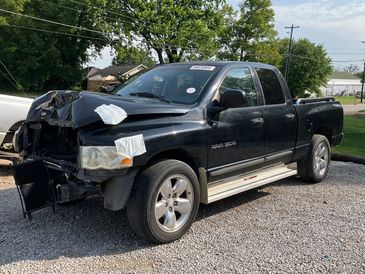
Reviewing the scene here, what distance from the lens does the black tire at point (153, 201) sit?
4.21 meters

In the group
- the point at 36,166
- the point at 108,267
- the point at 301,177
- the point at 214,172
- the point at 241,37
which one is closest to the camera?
the point at 108,267

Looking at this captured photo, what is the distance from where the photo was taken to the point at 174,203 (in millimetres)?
4566

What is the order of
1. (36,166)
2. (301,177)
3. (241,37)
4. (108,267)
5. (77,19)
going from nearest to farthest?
(108,267)
(36,166)
(301,177)
(77,19)
(241,37)

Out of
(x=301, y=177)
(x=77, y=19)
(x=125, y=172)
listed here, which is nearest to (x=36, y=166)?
(x=125, y=172)

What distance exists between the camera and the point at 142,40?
38469mm

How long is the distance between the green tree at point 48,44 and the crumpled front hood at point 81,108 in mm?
37810

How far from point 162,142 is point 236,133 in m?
1.22

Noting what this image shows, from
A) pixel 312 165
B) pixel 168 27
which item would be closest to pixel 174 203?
pixel 312 165

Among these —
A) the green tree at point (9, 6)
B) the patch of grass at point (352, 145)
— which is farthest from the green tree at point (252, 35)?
the patch of grass at point (352, 145)

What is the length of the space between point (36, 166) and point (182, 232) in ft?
5.37

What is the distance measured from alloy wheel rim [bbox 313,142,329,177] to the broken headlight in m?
4.07

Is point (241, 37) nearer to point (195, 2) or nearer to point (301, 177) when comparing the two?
point (195, 2)

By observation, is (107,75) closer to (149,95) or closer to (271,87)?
(271,87)

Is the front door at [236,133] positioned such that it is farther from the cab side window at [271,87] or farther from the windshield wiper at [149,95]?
the windshield wiper at [149,95]
